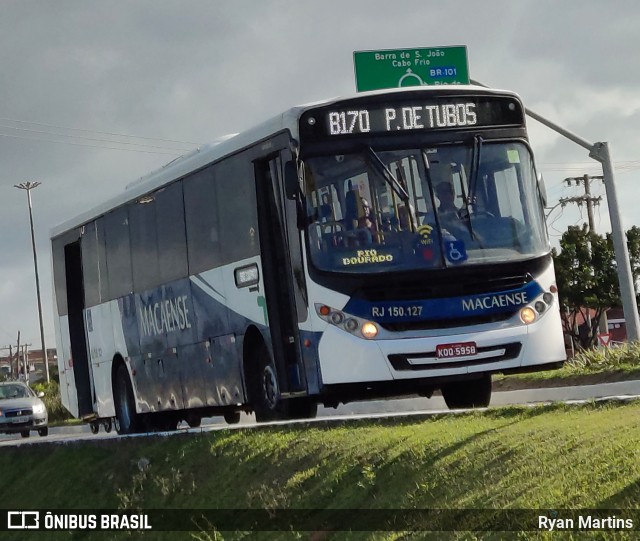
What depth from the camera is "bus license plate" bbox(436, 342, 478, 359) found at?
1594 cm

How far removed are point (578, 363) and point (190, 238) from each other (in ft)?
36.3

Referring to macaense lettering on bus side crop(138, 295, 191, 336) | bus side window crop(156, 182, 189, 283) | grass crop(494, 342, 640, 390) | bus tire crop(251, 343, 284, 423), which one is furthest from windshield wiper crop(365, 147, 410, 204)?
grass crop(494, 342, 640, 390)

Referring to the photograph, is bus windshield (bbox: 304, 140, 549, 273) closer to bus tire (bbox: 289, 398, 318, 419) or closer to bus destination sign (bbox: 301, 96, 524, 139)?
bus destination sign (bbox: 301, 96, 524, 139)

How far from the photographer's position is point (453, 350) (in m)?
16.0

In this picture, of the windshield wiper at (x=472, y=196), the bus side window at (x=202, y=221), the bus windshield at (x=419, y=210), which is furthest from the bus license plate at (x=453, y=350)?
the bus side window at (x=202, y=221)

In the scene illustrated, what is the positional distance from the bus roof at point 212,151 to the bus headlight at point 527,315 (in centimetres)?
261

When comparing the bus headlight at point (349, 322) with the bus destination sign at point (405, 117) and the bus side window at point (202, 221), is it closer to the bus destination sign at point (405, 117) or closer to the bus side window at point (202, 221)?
the bus destination sign at point (405, 117)

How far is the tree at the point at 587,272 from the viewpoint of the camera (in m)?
65.0

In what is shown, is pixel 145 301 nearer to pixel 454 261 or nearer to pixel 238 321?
pixel 238 321

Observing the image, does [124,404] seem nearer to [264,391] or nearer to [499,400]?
[264,391]

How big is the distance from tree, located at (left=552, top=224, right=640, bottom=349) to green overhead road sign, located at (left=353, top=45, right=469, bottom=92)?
33885 mm

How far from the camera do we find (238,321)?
18.3 metres

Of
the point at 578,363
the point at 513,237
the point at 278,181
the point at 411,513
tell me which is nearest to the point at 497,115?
the point at 513,237

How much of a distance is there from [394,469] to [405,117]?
5383mm
